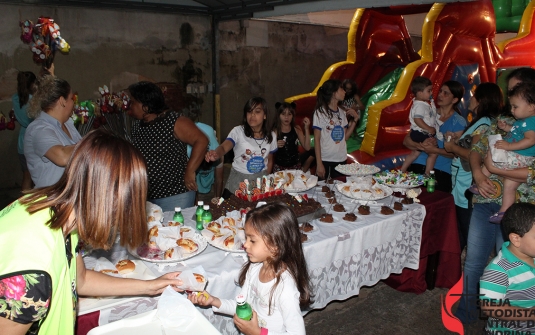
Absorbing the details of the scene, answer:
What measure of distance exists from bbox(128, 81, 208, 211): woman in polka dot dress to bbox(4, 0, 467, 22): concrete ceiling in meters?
2.69

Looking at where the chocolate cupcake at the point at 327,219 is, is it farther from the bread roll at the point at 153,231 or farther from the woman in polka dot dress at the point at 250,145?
the bread roll at the point at 153,231

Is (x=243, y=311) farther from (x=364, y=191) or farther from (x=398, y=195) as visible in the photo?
(x=398, y=195)

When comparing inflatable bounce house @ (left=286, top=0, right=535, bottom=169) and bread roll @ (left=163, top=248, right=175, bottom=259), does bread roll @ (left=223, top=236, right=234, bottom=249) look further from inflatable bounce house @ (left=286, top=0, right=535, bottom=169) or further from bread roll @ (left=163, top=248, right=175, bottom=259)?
inflatable bounce house @ (left=286, top=0, right=535, bottom=169)

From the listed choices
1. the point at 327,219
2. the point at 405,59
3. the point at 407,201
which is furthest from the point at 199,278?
the point at 405,59

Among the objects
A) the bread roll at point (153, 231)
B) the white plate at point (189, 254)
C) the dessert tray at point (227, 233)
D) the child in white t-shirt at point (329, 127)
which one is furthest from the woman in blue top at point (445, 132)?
the bread roll at point (153, 231)

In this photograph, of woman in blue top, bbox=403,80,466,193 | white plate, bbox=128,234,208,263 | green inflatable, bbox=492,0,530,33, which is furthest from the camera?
green inflatable, bbox=492,0,530,33


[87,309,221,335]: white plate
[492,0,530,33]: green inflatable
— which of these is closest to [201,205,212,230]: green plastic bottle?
[87,309,221,335]: white plate

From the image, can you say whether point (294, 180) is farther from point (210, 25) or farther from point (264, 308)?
point (210, 25)

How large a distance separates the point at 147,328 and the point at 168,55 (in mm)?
7452

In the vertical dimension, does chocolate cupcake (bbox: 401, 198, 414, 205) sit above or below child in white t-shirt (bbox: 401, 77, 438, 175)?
below

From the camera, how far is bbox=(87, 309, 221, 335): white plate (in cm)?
152

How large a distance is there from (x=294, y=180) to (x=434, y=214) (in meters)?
1.24

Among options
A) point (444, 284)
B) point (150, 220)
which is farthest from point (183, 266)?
point (444, 284)

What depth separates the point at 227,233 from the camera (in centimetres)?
271
